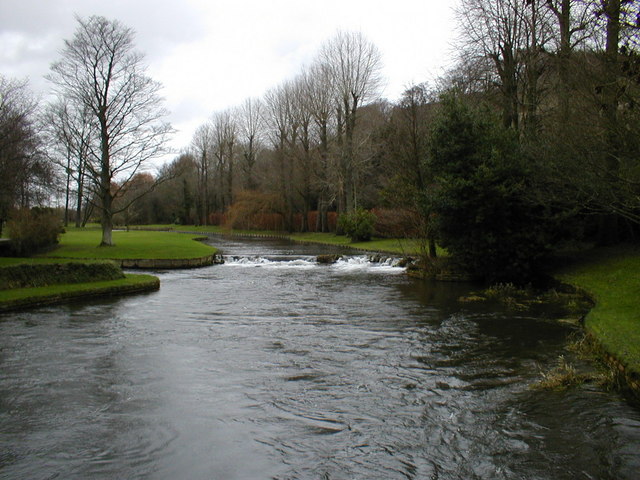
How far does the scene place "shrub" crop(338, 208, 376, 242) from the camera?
37.4 metres

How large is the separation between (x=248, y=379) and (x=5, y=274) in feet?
35.1

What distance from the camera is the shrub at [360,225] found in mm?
37400

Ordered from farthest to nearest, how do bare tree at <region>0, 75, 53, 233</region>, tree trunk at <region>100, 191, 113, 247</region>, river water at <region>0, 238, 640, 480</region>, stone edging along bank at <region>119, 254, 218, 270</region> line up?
tree trunk at <region>100, 191, 113, 247</region>
stone edging along bank at <region>119, 254, 218, 270</region>
bare tree at <region>0, 75, 53, 233</region>
river water at <region>0, 238, 640, 480</region>

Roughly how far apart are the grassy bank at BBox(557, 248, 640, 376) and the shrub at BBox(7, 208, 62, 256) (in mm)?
26031

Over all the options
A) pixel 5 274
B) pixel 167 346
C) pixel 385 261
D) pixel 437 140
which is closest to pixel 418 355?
pixel 167 346

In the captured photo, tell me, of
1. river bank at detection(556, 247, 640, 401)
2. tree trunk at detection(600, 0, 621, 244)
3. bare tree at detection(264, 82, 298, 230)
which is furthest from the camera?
bare tree at detection(264, 82, 298, 230)

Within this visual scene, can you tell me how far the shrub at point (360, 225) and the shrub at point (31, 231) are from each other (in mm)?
20047

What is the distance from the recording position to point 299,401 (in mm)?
7105

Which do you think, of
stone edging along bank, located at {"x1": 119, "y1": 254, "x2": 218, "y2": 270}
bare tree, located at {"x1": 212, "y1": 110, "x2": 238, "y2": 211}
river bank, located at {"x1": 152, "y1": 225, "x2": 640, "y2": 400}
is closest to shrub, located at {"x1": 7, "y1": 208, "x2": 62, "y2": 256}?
stone edging along bank, located at {"x1": 119, "y1": 254, "x2": 218, "y2": 270}

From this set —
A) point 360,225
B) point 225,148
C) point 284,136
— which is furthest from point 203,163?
point 360,225

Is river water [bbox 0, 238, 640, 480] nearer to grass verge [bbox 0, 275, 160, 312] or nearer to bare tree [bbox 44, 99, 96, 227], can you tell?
grass verge [bbox 0, 275, 160, 312]

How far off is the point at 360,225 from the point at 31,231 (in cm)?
2152

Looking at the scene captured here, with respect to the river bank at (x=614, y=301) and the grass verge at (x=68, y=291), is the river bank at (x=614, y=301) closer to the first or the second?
the river bank at (x=614, y=301)

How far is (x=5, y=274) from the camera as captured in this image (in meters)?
14.8
